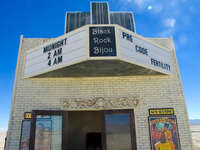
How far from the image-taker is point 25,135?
7.17 m

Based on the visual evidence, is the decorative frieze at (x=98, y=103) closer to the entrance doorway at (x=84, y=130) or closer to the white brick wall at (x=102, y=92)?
the white brick wall at (x=102, y=92)

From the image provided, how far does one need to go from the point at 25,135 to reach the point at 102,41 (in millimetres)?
5736

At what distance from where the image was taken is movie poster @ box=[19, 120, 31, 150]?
703 cm

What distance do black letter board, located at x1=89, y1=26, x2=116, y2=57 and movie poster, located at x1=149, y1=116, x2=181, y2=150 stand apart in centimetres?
416

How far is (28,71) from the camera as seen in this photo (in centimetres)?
757

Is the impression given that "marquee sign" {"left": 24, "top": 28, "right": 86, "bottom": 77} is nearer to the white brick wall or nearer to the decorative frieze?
the white brick wall

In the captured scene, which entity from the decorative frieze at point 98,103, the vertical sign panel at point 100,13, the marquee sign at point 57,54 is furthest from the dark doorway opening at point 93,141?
the vertical sign panel at point 100,13

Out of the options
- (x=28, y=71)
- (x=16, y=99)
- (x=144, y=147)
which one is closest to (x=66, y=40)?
(x=28, y=71)

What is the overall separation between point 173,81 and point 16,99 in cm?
837

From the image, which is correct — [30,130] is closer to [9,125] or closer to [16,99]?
[9,125]

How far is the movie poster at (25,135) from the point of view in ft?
23.1

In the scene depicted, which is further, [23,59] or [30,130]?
[23,59]

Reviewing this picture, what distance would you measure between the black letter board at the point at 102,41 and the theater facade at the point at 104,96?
125mm

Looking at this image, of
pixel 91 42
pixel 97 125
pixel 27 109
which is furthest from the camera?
pixel 97 125
